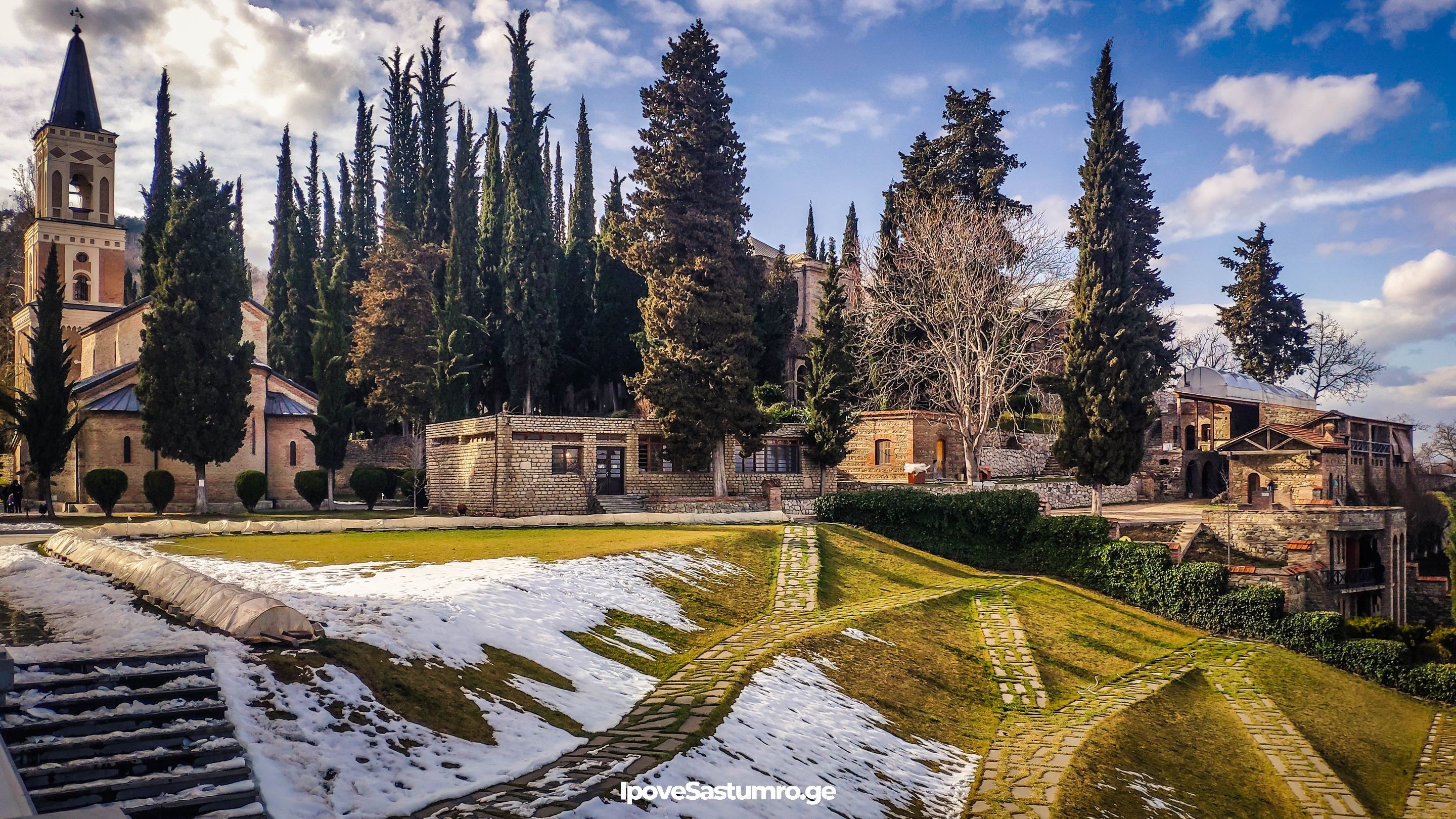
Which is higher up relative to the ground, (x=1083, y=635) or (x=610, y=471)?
(x=610, y=471)

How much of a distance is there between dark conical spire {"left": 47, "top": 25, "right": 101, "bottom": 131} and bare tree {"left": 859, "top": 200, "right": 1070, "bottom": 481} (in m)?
36.1

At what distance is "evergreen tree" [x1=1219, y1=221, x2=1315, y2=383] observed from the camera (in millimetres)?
53281

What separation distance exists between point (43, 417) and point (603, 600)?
81.3 feet

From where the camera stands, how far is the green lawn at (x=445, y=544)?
16141 millimetres

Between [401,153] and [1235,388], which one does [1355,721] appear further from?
[401,153]

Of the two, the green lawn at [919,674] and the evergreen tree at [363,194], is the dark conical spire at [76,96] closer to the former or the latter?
the evergreen tree at [363,194]

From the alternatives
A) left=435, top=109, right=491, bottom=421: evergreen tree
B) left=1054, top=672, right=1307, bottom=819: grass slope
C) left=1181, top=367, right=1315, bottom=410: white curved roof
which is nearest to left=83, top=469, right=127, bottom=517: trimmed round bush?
left=435, top=109, right=491, bottom=421: evergreen tree

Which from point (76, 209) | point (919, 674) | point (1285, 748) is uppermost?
point (76, 209)

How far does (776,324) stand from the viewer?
45281mm

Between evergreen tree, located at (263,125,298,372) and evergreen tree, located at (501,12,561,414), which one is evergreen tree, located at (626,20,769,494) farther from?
evergreen tree, located at (263,125,298,372)

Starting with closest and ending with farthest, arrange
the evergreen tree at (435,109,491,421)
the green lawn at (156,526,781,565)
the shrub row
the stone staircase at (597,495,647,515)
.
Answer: the green lawn at (156,526,781,565), the shrub row, the stone staircase at (597,495,647,515), the evergreen tree at (435,109,491,421)

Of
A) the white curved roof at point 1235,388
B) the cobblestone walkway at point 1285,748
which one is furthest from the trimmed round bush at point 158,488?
the white curved roof at point 1235,388

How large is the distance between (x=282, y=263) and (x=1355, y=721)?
57.9 meters

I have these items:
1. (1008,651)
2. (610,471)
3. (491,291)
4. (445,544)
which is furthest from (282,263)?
(1008,651)
